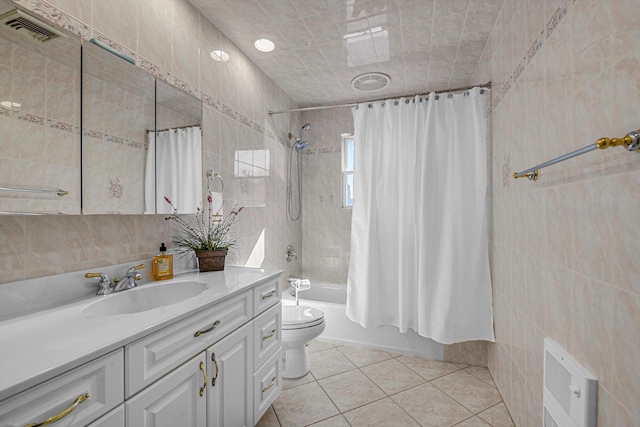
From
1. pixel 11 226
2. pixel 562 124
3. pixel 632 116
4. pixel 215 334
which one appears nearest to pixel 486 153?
pixel 562 124

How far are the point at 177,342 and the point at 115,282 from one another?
0.52m

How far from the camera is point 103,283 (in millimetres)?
1312

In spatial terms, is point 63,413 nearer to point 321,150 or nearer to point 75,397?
point 75,397

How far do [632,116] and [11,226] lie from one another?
1.87m

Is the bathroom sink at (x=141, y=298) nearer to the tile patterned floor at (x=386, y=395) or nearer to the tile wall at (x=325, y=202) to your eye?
the tile patterned floor at (x=386, y=395)

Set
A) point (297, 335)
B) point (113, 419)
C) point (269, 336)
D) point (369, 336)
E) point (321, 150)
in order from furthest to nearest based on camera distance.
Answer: point (321, 150)
point (369, 336)
point (297, 335)
point (269, 336)
point (113, 419)

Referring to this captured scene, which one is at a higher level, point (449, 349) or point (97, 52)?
point (97, 52)

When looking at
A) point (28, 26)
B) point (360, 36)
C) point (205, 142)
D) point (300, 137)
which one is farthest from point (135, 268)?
point (300, 137)

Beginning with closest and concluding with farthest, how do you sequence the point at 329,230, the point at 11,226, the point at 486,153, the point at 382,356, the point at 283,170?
the point at 11,226 < the point at 486,153 < the point at 382,356 < the point at 283,170 < the point at 329,230

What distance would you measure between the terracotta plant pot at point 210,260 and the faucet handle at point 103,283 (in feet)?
1.64

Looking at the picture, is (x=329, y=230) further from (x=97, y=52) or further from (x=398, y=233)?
(x=97, y=52)

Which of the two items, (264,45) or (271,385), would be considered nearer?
(271,385)

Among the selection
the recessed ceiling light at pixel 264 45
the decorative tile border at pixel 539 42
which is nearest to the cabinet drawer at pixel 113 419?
the decorative tile border at pixel 539 42

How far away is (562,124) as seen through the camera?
1.15 meters
